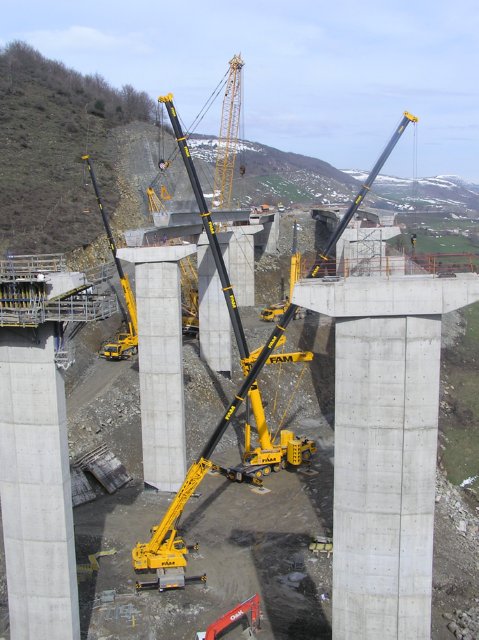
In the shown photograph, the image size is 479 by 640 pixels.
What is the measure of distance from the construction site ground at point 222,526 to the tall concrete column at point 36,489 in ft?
11.5

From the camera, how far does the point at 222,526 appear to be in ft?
91.0

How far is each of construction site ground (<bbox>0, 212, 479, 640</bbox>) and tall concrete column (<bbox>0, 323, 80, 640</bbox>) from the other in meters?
3.49

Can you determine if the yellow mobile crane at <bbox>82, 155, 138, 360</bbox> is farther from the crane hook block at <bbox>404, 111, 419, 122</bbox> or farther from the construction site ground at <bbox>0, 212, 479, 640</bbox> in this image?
the crane hook block at <bbox>404, 111, 419, 122</bbox>

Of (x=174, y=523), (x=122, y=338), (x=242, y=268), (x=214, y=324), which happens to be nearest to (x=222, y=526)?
(x=174, y=523)

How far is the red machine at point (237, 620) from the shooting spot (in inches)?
760

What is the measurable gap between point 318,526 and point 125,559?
25.9ft

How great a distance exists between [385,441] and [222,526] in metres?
14.5

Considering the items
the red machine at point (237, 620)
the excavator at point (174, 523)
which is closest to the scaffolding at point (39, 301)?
the excavator at point (174, 523)

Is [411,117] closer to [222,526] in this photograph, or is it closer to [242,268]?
[222,526]

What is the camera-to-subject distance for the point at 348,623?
15.9 meters

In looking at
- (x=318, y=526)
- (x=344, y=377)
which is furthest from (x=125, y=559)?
(x=344, y=377)

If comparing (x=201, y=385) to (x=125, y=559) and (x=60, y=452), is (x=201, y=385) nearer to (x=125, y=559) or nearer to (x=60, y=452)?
(x=125, y=559)

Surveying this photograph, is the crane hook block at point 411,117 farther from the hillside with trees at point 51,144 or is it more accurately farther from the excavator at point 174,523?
the hillside with trees at point 51,144

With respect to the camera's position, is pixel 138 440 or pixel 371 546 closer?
pixel 371 546
